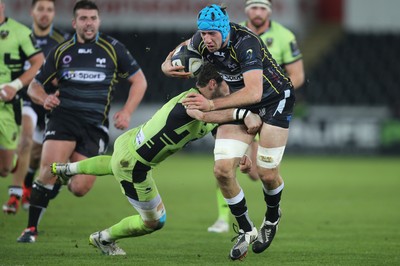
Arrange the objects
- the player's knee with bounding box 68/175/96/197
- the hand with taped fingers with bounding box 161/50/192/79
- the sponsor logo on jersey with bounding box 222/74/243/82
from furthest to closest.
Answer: the player's knee with bounding box 68/175/96/197
the sponsor logo on jersey with bounding box 222/74/243/82
the hand with taped fingers with bounding box 161/50/192/79

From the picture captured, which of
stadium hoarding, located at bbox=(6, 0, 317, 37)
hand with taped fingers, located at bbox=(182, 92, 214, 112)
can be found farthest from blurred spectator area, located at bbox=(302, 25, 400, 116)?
hand with taped fingers, located at bbox=(182, 92, 214, 112)

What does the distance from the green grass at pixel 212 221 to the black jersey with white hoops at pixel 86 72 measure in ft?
4.64

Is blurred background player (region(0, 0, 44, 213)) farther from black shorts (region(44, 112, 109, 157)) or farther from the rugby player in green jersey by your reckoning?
the rugby player in green jersey

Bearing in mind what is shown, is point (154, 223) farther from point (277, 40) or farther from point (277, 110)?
point (277, 40)

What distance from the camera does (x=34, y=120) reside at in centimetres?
1234

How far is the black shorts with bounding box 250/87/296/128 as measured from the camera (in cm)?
834

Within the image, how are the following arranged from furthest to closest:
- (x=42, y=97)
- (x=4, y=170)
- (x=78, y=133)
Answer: (x=4, y=170), (x=78, y=133), (x=42, y=97)

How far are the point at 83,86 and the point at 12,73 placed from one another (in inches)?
61.9

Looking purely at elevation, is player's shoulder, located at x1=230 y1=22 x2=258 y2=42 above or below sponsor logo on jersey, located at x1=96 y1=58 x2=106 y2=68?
above

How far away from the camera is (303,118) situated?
23797 millimetres

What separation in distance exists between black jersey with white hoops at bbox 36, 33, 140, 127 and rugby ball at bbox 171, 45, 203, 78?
205 centimetres

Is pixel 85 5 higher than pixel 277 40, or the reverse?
pixel 85 5

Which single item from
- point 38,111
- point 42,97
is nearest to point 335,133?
point 38,111

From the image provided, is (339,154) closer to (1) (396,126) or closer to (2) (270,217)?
(1) (396,126)
